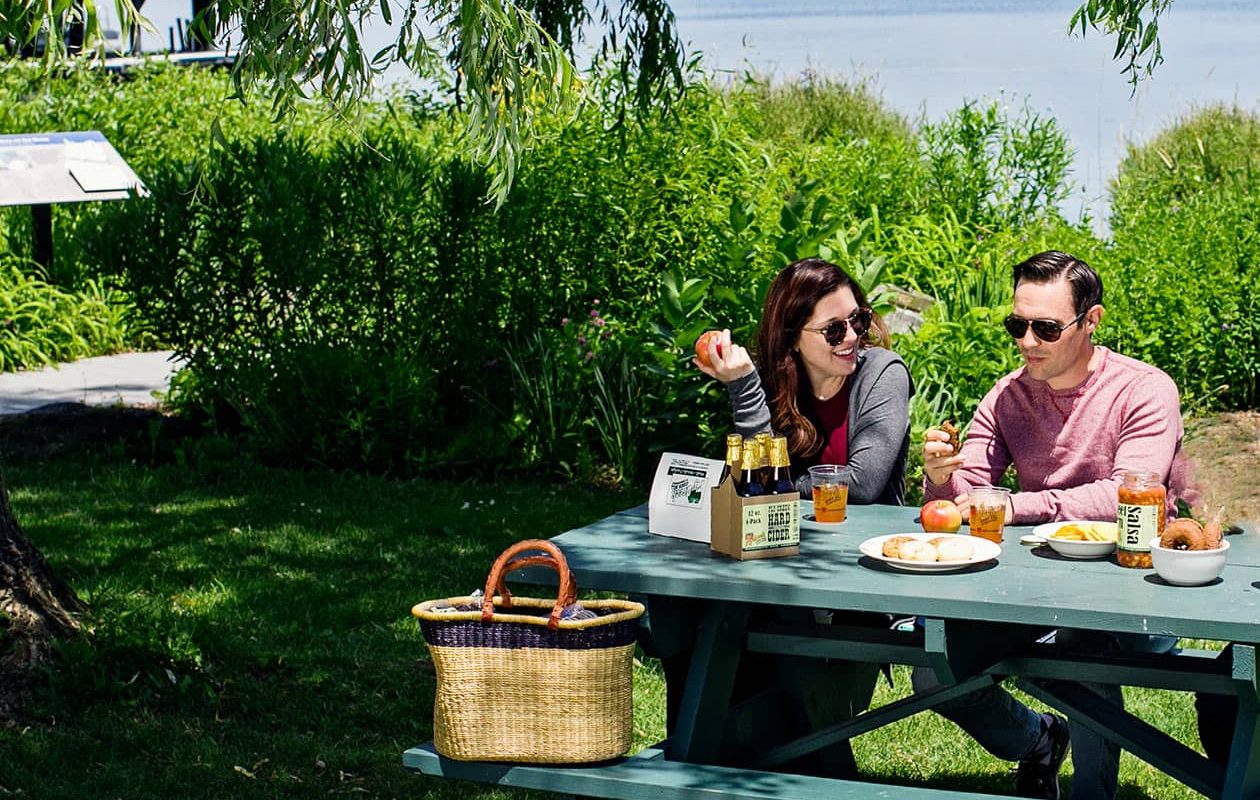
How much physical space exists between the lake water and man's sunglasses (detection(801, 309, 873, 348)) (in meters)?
8.46

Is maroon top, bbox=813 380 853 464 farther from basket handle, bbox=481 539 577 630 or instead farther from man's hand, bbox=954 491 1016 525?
basket handle, bbox=481 539 577 630

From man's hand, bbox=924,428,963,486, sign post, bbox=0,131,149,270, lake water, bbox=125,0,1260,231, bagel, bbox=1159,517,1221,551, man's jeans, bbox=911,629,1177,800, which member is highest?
lake water, bbox=125,0,1260,231

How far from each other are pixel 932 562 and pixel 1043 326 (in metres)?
0.82

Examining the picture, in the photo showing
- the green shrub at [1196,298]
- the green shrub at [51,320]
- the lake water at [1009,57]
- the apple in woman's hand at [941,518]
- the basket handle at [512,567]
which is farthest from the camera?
the lake water at [1009,57]

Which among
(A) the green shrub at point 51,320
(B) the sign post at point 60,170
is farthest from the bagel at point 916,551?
(A) the green shrub at point 51,320

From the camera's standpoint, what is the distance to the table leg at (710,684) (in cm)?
364

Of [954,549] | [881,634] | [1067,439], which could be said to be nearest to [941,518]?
[954,549]

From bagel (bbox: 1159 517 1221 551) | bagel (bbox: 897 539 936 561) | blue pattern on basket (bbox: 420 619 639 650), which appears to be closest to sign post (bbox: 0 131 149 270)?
blue pattern on basket (bbox: 420 619 639 650)

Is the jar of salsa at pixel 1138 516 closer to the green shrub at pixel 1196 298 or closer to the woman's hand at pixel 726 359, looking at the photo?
the woman's hand at pixel 726 359

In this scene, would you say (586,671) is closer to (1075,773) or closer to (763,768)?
(763,768)

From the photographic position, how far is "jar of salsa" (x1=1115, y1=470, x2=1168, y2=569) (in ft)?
10.8

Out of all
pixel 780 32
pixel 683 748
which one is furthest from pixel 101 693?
pixel 780 32

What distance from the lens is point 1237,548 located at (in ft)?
11.6

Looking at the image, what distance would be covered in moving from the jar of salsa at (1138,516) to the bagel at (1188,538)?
0.11m
